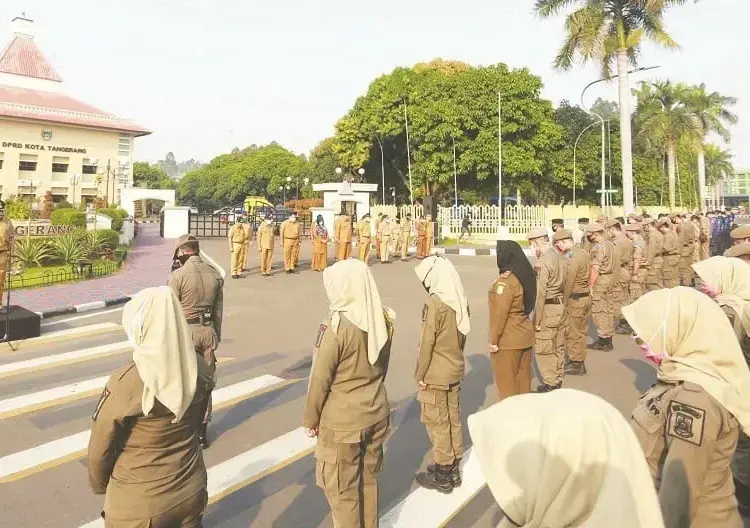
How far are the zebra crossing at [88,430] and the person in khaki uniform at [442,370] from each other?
0.19 meters

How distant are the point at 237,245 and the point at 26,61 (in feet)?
127

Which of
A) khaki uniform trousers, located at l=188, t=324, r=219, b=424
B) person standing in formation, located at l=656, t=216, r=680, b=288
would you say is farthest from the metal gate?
khaki uniform trousers, located at l=188, t=324, r=219, b=424

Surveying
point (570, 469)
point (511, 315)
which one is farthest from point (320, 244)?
point (570, 469)

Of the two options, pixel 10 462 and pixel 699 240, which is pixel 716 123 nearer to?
pixel 699 240

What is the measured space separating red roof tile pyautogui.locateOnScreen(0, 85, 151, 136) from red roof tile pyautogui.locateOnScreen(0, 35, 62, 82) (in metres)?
1.28

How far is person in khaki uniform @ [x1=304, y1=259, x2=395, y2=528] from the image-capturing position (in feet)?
10.00

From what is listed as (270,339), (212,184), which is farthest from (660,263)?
(212,184)

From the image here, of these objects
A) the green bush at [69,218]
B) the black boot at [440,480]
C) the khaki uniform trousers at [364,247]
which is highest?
the green bush at [69,218]

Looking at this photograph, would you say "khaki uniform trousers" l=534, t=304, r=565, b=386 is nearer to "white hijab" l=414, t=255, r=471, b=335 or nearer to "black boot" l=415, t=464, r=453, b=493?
"white hijab" l=414, t=255, r=471, b=335

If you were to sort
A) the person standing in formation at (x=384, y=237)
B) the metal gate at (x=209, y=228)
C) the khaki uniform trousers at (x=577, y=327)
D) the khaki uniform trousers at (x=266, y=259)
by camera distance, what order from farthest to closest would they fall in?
the metal gate at (x=209, y=228)
the person standing in formation at (x=384, y=237)
the khaki uniform trousers at (x=266, y=259)
the khaki uniform trousers at (x=577, y=327)

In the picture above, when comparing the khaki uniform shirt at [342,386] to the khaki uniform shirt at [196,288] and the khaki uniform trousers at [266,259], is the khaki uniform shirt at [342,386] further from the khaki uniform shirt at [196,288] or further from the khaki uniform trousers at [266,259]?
the khaki uniform trousers at [266,259]

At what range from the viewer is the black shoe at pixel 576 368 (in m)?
6.90

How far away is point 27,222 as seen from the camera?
1752cm

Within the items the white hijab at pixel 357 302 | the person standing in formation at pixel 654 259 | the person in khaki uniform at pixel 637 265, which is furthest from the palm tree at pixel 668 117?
the white hijab at pixel 357 302
